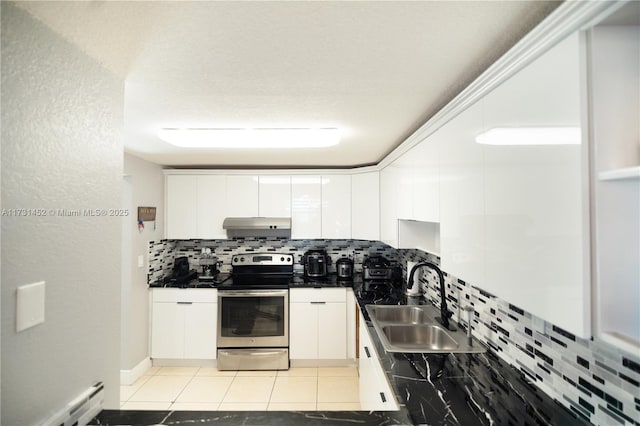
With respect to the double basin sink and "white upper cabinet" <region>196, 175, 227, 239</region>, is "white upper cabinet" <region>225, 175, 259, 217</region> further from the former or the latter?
the double basin sink

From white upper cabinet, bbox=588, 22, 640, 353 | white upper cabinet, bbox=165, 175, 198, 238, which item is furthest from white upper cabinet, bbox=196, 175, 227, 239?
white upper cabinet, bbox=588, 22, 640, 353

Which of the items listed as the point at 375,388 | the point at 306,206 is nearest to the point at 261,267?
the point at 306,206

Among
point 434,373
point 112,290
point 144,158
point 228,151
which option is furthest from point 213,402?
point 144,158

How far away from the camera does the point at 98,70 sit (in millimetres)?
1120

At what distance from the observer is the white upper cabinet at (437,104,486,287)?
3.81 ft

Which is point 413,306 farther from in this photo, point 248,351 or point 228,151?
point 228,151

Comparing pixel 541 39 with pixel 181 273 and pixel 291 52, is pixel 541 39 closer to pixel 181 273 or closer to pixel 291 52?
pixel 291 52

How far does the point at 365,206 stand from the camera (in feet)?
11.0

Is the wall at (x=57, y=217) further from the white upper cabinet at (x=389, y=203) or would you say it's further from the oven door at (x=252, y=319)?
the white upper cabinet at (x=389, y=203)

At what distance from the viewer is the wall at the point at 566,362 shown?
89 centimetres

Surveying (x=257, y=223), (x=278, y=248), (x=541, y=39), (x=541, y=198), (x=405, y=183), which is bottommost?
(x=278, y=248)

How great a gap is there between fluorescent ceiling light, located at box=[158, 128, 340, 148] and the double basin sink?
1458 millimetres

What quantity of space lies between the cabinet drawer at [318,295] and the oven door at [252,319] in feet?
0.33

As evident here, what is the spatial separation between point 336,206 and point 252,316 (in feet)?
5.29
